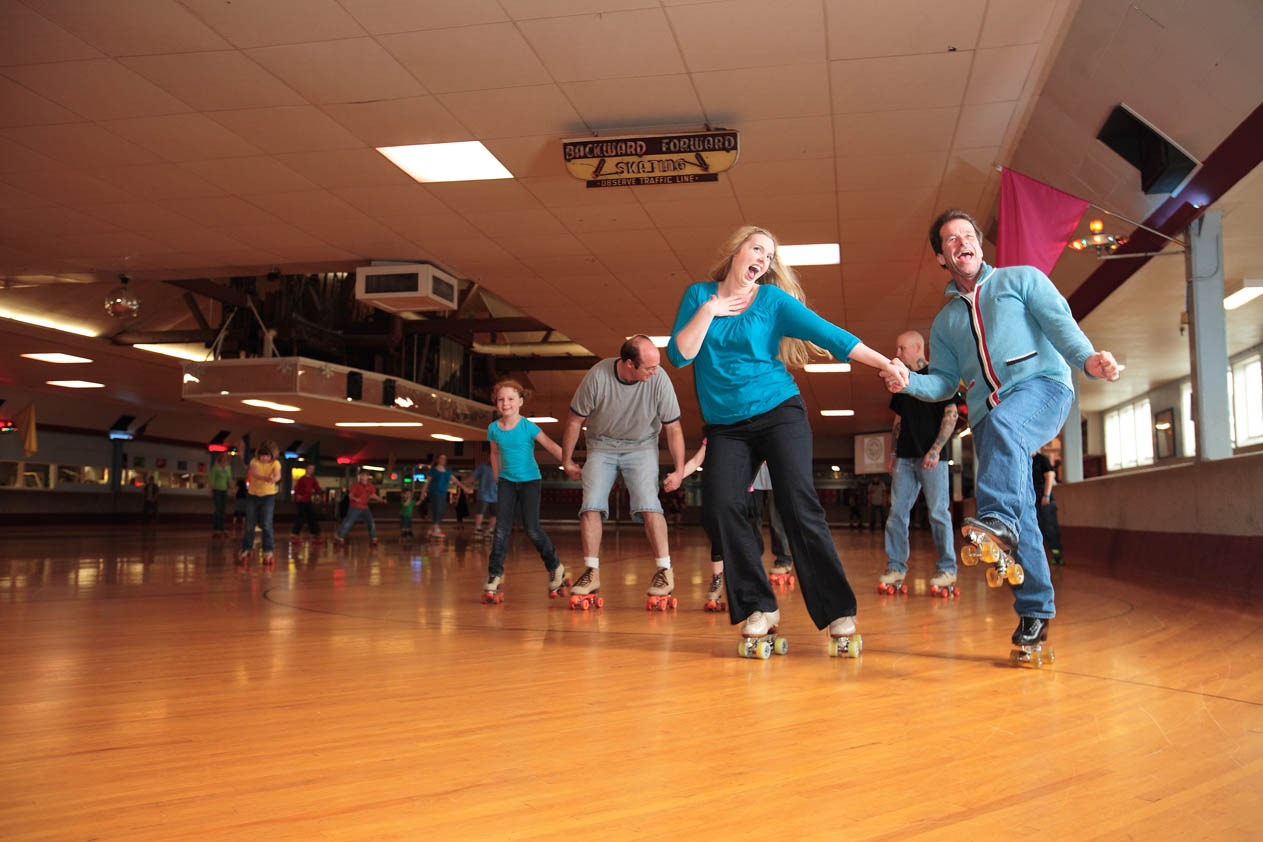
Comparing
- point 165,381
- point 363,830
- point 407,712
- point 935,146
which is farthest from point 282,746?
point 165,381

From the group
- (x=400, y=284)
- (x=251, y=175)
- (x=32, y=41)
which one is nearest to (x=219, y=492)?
(x=400, y=284)

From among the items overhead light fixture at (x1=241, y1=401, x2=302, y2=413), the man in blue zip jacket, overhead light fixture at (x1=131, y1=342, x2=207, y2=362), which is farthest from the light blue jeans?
overhead light fixture at (x1=131, y1=342, x2=207, y2=362)

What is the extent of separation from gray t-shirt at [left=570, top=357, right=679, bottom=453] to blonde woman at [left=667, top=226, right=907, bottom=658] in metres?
1.49

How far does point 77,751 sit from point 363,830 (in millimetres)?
847

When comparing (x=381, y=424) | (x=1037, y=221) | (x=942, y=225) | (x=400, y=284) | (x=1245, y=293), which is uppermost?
(x=400, y=284)

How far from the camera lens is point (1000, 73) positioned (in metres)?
5.47

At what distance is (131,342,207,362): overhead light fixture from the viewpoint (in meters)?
15.2

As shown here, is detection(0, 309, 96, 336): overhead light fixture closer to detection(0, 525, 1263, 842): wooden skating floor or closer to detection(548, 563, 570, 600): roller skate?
detection(0, 525, 1263, 842): wooden skating floor

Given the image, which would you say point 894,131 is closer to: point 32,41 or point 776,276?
point 776,276

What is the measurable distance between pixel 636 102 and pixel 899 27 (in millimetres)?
1706

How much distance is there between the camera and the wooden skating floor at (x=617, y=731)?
1423 mm

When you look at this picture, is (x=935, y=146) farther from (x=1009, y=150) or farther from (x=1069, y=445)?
(x=1069, y=445)

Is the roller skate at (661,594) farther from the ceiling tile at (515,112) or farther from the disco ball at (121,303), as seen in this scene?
the disco ball at (121,303)

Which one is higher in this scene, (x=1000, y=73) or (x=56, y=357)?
(x=1000, y=73)
